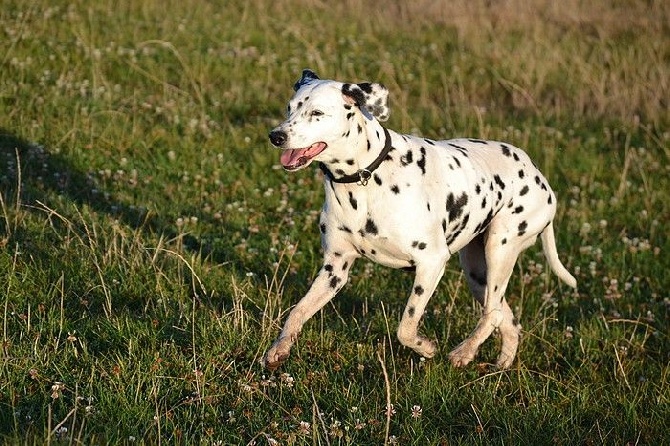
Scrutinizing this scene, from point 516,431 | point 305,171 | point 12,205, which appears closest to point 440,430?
point 516,431

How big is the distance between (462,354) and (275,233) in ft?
8.61

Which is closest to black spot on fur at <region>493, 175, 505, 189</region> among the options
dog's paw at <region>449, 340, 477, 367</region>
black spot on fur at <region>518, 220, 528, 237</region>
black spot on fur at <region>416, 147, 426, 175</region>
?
black spot on fur at <region>518, 220, 528, 237</region>

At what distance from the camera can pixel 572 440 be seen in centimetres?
631

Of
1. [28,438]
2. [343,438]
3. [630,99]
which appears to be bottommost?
[630,99]

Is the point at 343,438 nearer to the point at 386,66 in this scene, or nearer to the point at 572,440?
the point at 572,440

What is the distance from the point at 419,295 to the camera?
686 cm

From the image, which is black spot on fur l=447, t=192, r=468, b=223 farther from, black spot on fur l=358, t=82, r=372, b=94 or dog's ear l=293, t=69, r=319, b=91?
dog's ear l=293, t=69, r=319, b=91

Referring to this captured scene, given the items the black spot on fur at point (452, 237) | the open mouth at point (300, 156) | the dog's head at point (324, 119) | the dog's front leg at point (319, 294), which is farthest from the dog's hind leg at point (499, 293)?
the open mouth at point (300, 156)

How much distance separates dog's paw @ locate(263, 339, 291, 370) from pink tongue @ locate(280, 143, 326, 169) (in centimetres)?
117

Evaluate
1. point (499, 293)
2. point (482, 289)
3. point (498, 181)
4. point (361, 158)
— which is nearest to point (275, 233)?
point (482, 289)

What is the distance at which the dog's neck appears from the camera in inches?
258

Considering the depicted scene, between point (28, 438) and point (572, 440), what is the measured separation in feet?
10.4

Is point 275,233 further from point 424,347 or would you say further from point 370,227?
point 370,227

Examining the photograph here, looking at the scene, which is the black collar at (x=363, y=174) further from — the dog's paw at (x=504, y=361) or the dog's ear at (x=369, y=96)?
the dog's paw at (x=504, y=361)
